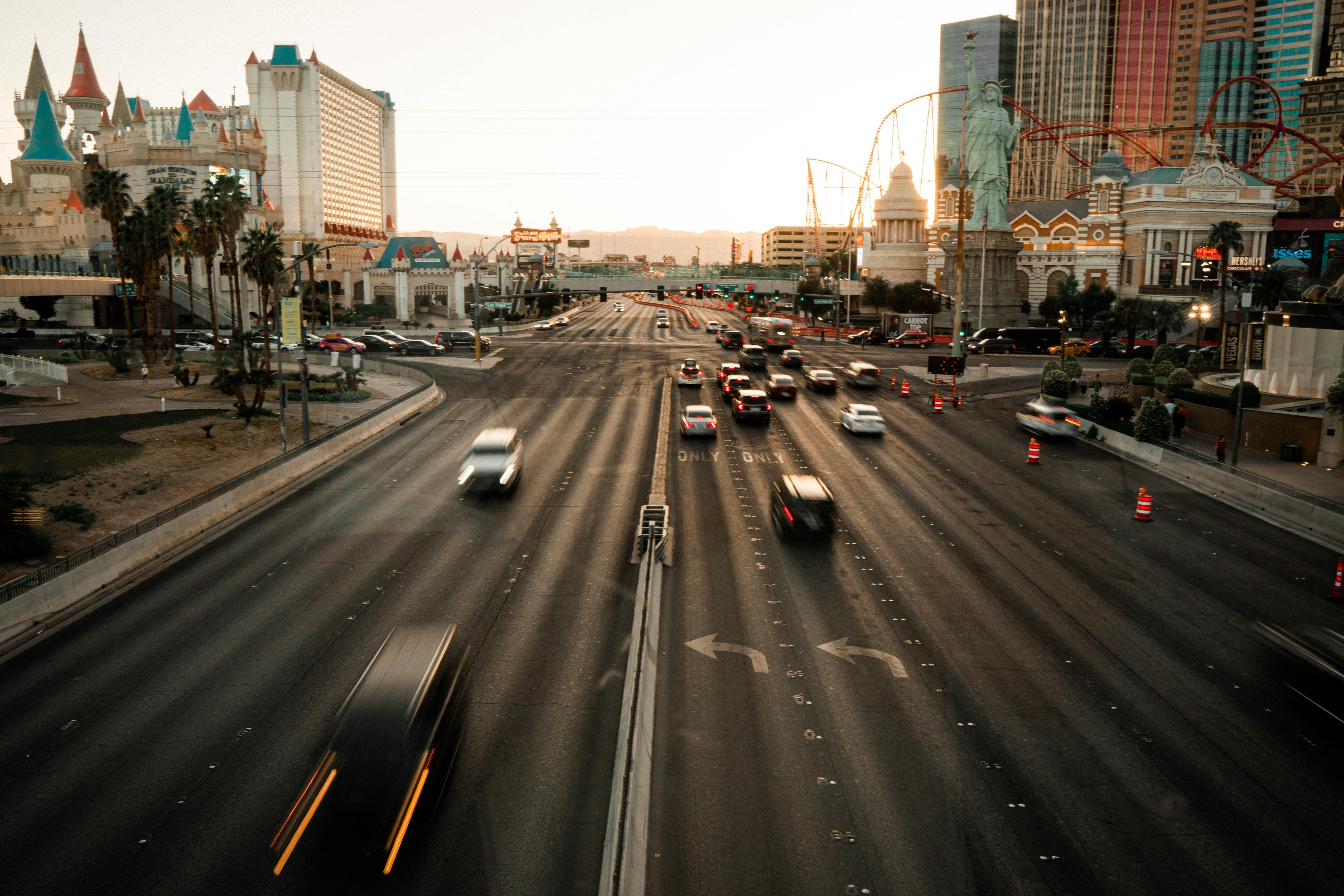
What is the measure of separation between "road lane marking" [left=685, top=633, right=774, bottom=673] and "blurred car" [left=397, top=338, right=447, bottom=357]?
67.8 metres

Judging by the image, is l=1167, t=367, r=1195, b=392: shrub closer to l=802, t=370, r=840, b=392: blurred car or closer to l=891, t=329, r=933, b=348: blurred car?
l=802, t=370, r=840, b=392: blurred car

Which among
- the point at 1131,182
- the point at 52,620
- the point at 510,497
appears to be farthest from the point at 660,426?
the point at 1131,182

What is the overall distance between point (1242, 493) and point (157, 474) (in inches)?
1580

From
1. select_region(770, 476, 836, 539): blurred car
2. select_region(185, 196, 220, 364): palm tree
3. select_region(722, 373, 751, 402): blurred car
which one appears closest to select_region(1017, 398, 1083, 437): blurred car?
select_region(722, 373, 751, 402): blurred car

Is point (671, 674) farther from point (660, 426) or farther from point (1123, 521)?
point (660, 426)

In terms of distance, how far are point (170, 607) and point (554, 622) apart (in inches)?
381

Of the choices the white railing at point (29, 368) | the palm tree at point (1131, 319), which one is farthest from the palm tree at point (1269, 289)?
the white railing at point (29, 368)

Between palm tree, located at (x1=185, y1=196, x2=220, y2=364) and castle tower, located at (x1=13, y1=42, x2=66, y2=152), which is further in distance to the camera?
castle tower, located at (x1=13, y1=42, x2=66, y2=152)

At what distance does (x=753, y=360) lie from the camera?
233ft

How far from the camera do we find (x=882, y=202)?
156 m

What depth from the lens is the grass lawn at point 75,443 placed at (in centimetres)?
A: 3422

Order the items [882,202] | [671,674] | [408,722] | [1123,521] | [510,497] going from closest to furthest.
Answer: [408,722]
[671,674]
[1123,521]
[510,497]
[882,202]

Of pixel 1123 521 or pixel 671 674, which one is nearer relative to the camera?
pixel 671 674

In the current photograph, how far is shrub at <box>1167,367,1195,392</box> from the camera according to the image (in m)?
49.2
